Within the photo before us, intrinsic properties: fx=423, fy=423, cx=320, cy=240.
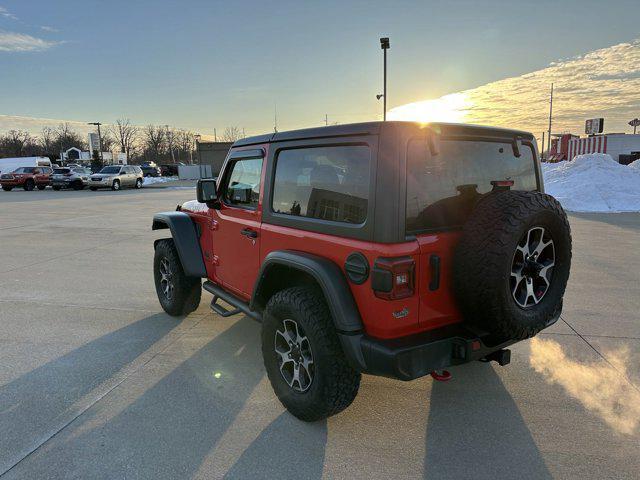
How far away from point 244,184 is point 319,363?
1.73 m

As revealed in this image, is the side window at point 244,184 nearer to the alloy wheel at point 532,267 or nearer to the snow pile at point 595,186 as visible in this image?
the alloy wheel at point 532,267

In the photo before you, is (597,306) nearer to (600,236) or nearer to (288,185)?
(288,185)

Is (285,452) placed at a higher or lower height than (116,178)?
lower

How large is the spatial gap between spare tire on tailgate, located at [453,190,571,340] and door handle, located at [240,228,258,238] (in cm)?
155

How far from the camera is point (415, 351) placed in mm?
2354

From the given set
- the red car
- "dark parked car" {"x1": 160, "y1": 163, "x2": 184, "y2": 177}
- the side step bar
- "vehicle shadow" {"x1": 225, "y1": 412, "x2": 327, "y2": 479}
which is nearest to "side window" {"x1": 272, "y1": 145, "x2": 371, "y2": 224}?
the side step bar

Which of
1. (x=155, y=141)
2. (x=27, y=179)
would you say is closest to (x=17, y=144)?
(x=155, y=141)

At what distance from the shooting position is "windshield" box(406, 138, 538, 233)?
2.41 meters

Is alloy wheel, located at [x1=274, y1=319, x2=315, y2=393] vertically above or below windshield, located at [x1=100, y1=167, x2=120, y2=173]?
below

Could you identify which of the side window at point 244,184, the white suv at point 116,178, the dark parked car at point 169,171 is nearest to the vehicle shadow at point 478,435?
the side window at point 244,184

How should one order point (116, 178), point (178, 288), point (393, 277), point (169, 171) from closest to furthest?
1. point (393, 277)
2. point (178, 288)
3. point (116, 178)
4. point (169, 171)

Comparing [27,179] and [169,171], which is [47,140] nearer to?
[169,171]

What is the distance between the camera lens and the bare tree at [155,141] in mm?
92000

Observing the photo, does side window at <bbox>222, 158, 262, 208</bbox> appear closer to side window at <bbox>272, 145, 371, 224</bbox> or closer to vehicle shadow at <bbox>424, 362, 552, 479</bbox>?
side window at <bbox>272, 145, 371, 224</bbox>
